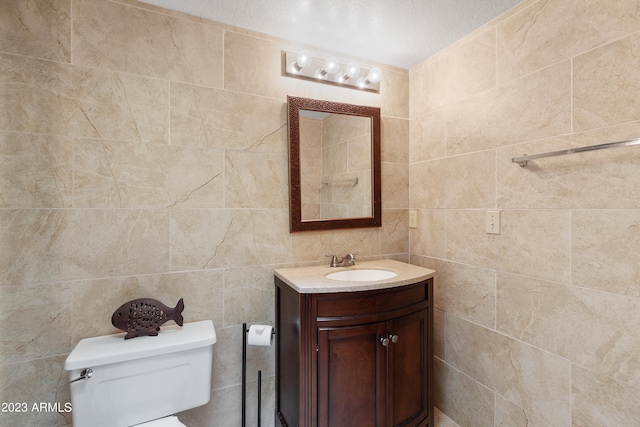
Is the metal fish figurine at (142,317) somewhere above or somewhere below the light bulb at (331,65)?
below

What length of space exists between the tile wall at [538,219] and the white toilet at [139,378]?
1.38 metres

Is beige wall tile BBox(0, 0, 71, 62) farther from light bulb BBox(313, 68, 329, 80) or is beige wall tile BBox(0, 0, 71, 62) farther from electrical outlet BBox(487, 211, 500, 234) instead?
electrical outlet BBox(487, 211, 500, 234)

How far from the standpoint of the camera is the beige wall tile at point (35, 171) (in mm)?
1248

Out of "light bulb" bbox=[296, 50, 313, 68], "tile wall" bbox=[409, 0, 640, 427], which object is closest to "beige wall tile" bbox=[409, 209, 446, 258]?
"tile wall" bbox=[409, 0, 640, 427]

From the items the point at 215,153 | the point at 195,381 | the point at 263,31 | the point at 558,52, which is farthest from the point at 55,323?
the point at 558,52

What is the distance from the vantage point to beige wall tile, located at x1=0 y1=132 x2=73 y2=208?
1.25 meters

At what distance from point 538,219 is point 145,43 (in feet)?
6.48

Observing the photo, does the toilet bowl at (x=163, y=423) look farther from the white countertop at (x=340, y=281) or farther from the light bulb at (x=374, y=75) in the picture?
the light bulb at (x=374, y=75)

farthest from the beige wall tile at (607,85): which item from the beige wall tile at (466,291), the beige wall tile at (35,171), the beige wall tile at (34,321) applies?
the beige wall tile at (34,321)

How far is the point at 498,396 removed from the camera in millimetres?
1539

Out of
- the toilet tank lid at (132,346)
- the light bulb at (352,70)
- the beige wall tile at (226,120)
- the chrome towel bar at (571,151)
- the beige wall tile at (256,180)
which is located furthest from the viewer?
the light bulb at (352,70)

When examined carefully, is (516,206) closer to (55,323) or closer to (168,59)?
(168,59)

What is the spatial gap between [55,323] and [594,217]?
223 centimetres

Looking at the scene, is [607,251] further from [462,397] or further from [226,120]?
[226,120]
